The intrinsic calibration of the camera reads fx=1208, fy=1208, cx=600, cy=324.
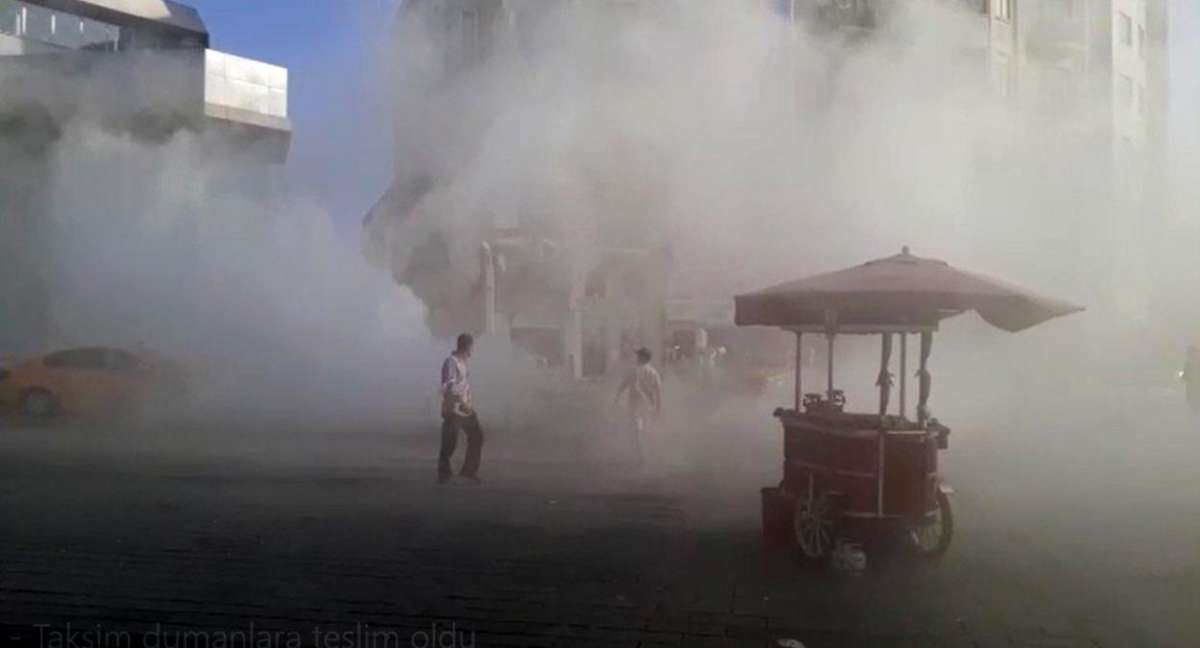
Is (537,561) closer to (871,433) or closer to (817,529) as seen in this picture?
(817,529)

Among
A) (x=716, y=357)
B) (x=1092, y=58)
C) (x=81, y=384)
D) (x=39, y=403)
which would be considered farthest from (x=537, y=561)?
(x=1092, y=58)

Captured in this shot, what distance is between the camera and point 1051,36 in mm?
17781

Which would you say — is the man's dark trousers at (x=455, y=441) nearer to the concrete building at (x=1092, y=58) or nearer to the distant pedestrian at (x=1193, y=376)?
the concrete building at (x=1092, y=58)

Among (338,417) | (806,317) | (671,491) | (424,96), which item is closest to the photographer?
(806,317)

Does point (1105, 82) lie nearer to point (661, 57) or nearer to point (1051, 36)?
point (1051, 36)

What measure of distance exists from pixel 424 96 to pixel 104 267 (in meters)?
6.36

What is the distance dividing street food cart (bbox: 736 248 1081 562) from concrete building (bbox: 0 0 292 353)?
8454mm

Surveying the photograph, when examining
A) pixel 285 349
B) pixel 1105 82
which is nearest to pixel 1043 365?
pixel 1105 82

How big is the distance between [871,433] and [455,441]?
366 cm

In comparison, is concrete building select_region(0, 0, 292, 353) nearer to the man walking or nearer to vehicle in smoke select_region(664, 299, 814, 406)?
vehicle in smoke select_region(664, 299, 814, 406)

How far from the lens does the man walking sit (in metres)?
8.55

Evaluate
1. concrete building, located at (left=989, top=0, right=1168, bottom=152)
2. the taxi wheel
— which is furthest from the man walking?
concrete building, located at (left=989, top=0, right=1168, bottom=152)

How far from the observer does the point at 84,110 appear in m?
13.5

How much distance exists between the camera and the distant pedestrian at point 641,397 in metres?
10.5
